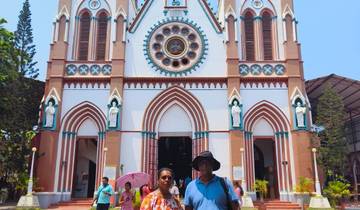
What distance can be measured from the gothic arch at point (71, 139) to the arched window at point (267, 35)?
1115cm

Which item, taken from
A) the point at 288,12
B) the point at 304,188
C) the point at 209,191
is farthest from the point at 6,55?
the point at 288,12

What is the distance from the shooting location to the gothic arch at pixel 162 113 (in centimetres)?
2039

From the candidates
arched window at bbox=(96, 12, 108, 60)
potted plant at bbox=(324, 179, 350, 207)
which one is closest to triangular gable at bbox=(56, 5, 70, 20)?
arched window at bbox=(96, 12, 108, 60)

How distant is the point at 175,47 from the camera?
22391 millimetres

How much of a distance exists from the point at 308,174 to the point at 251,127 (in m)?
4.07

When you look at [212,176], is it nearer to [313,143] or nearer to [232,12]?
[313,143]

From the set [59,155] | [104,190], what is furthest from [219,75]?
[104,190]

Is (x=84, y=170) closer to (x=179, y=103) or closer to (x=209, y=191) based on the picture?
(x=179, y=103)

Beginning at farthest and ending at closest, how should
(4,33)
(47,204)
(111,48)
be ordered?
1. (111,48)
2. (47,204)
3. (4,33)

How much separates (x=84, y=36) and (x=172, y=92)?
719 centimetres

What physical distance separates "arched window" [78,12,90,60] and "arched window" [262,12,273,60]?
11595mm

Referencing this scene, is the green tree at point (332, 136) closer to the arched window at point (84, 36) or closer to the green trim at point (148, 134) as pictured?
the green trim at point (148, 134)

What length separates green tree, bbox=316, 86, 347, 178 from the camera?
2055cm

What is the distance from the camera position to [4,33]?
1611 cm
